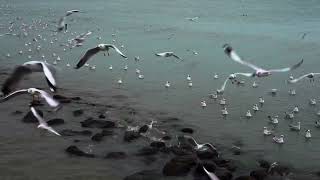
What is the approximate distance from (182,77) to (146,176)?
12.9 metres

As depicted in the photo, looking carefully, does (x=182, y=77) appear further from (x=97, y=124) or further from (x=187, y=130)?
(x=97, y=124)

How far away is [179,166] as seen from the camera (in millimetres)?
13969

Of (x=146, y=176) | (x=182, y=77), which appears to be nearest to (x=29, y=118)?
(x=146, y=176)

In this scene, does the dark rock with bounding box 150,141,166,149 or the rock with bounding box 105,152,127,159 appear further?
the dark rock with bounding box 150,141,166,149

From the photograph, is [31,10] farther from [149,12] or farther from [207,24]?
[207,24]

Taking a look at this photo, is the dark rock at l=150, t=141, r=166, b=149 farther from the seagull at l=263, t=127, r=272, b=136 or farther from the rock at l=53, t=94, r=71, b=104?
the rock at l=53, t=94, r=71, b=104

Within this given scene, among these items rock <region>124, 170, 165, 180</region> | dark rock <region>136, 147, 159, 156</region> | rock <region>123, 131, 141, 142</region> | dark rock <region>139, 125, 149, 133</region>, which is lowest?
dark rock <region>139, 125, 149, 133</region>

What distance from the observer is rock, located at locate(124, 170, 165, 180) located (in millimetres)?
13461

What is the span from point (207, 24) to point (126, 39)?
9654 millimetres

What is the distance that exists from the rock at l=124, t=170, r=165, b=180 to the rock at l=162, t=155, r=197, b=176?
22 cm

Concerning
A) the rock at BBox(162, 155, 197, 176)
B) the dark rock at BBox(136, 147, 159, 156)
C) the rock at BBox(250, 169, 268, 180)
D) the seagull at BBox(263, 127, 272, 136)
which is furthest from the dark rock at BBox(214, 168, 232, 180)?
the seagull at BBox(263, 127, 272, 136)

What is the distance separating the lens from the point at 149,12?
53719 mm

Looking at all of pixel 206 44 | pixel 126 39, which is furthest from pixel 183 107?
pixel 126 39

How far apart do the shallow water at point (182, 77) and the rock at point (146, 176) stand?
49 cm
